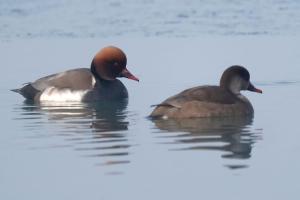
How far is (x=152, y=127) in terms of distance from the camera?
11.7m

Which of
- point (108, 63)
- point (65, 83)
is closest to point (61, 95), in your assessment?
point (65, 83)

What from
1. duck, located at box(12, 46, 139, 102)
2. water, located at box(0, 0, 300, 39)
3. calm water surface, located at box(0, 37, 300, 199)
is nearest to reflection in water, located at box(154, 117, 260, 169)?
calm water surface, located at box(0, 37, 300, 199)

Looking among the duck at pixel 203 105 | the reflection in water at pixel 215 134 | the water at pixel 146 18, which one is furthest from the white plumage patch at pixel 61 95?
the water at pixel 146 18

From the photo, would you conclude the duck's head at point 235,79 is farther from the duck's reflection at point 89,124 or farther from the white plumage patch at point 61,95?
the white plumage patch at point 61,95

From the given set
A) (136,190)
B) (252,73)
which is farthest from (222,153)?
(252,73)

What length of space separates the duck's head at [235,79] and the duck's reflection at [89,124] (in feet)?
4.03

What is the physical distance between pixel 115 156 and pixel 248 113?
2957mm

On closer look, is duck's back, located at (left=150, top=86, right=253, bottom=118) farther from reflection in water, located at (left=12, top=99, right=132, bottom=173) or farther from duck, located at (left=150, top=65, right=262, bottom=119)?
reflection in water, located at (left=12, top=99, right=132, bottom=173)

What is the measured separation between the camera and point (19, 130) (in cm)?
1162

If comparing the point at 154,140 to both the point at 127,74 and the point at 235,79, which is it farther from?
the point at 127,74

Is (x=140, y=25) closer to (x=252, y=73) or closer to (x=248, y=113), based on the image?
(x=252, y=73)

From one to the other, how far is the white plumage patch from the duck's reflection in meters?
0.28

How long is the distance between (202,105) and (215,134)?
125 cm

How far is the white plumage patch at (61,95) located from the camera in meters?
14.8
